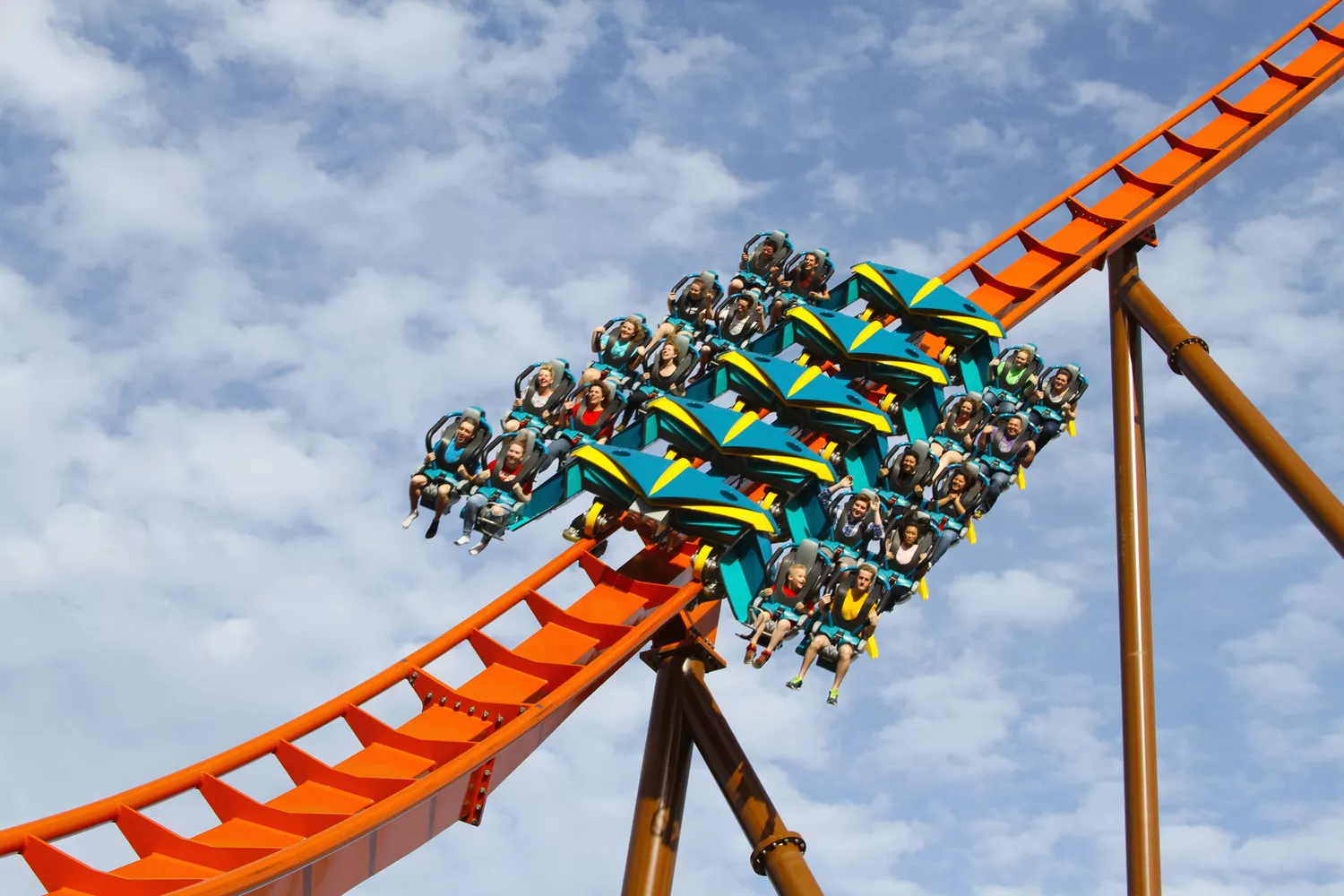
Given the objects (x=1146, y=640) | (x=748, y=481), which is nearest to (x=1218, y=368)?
(x=1146, y=640)

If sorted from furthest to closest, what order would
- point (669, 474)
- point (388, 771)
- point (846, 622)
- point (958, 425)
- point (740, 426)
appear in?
point (958, 425)
point (740, 426)
point (846, 622)
point (669, 474)
point (388, 771)

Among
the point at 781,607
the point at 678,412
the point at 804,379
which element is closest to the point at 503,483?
the point at 678,412

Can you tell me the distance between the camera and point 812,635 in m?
8.12

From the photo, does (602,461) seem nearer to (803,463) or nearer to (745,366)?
(803,463)

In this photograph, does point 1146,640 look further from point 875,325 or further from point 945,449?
point 875,325

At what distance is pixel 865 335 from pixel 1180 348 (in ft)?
7.05

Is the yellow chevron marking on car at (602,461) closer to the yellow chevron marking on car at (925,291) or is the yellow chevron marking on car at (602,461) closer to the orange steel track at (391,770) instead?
the orange steel track at (391,770)

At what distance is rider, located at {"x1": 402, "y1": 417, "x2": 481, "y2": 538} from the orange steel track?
0.79 metres

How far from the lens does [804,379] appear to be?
911 cm

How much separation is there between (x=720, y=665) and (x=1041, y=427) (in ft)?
10.1

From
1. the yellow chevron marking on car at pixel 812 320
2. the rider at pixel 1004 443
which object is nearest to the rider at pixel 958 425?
the rider at pixel 1004 443

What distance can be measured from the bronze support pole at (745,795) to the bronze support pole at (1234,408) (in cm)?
331

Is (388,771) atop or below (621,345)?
below

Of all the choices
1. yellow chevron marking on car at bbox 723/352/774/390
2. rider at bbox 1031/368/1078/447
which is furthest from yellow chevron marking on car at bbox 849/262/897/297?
yellow chevron marking on car at bbox 723/352/774/390
